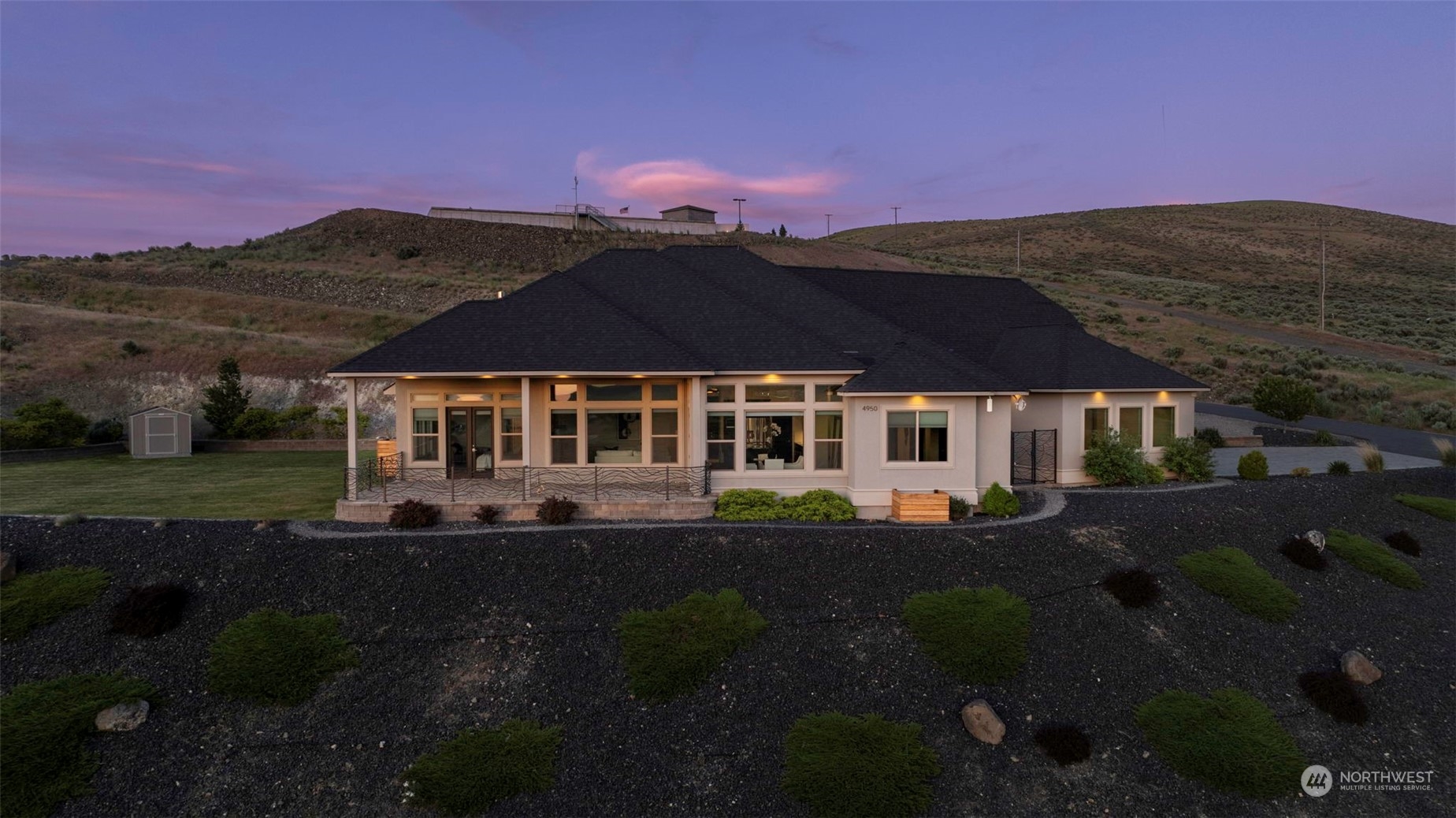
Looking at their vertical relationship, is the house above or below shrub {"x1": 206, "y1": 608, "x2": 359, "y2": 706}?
Result: above

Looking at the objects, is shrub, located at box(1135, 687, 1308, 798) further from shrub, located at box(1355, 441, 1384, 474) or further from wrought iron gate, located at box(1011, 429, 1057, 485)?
shrub, located at box(1355, 441, 1384, 474)

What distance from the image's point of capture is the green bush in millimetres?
23547

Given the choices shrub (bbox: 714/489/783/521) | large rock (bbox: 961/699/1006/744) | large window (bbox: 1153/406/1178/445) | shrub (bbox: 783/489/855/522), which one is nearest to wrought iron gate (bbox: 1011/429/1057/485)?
large window (bbox: 1153/406/1178/445)

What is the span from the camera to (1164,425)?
20938mm

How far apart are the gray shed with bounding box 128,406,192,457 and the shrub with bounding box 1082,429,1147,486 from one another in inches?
1250

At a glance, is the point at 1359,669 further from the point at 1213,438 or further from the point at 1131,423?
the point at 1213,438

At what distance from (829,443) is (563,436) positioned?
691cm

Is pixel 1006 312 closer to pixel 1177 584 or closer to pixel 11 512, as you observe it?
pixel 1177 584

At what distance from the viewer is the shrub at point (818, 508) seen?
15.7 meters

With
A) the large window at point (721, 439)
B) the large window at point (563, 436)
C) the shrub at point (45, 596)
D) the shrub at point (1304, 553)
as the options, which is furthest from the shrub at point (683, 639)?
the shrub at point (1304, 553)

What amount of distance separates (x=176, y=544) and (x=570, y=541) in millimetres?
7321

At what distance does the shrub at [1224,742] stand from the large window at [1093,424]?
10464mm

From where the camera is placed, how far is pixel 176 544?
12766 mm

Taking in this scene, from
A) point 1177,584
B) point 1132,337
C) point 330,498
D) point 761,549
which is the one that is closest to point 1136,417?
point 1177,584
